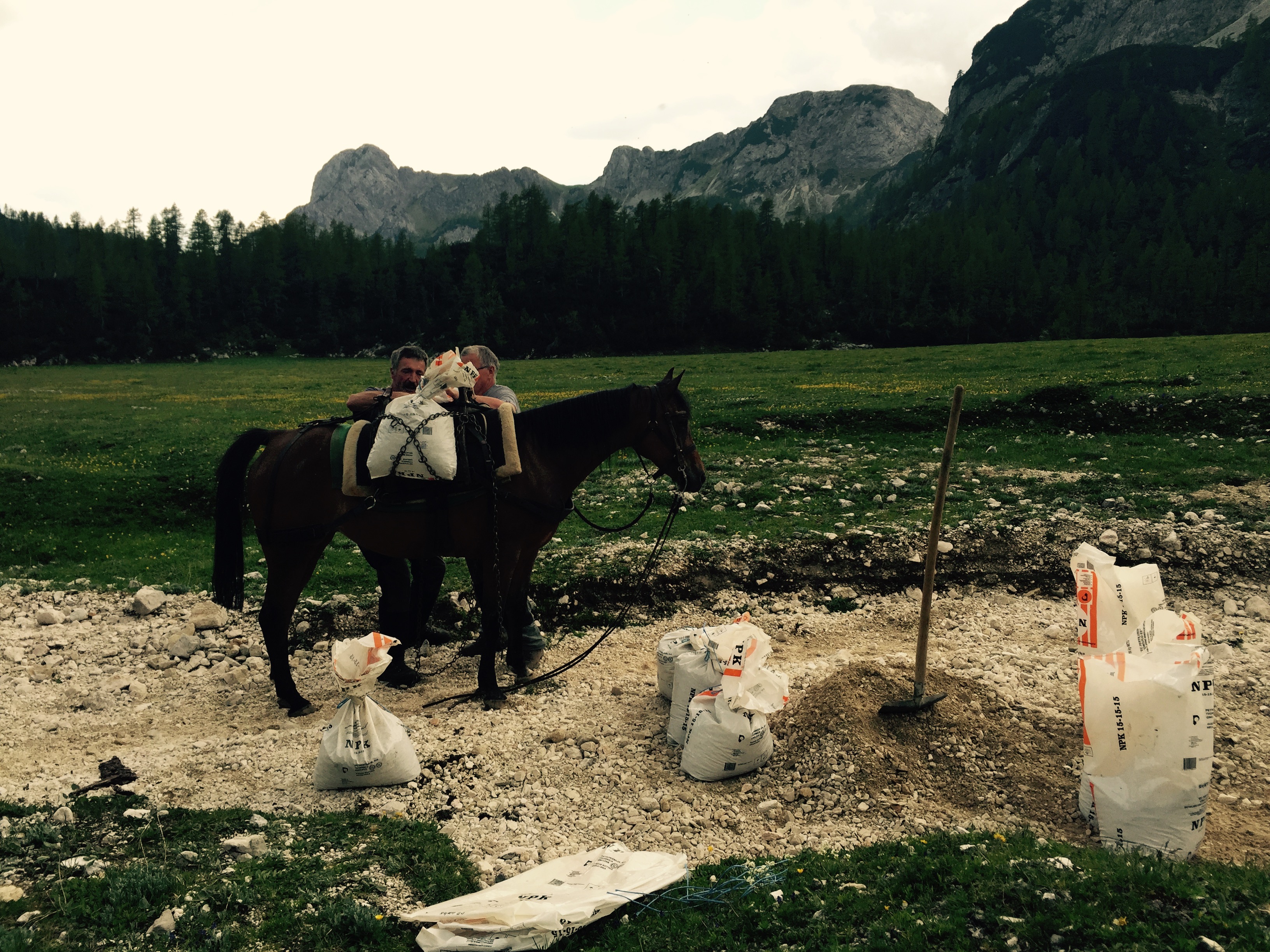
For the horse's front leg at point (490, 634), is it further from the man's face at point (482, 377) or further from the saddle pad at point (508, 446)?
the man's face at point (482, 377)

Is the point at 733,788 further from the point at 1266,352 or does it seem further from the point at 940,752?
the point at 1266,352

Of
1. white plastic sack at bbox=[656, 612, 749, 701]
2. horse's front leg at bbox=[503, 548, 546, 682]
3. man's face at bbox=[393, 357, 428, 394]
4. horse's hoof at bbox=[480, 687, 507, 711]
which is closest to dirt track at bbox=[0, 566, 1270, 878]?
horse's hoof at bbox=[480, 687, 507, 711]

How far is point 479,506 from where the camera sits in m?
7.05

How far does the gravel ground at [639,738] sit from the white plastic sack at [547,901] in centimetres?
53

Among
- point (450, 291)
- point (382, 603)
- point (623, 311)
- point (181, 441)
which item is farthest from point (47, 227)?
point (382, 603)

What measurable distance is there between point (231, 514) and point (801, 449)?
518 inches

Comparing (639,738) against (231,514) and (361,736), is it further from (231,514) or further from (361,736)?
(231,514)

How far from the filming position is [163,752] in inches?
247

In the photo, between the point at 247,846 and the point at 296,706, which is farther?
the point at 296,706

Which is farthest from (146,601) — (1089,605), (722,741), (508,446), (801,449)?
(801,449)

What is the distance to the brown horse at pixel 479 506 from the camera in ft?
23.2

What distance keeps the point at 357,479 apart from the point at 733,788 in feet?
14.3

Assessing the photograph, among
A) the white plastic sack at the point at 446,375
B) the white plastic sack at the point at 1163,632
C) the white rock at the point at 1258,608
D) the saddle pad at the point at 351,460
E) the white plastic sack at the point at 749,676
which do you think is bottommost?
the white rock at the point at 1258,608

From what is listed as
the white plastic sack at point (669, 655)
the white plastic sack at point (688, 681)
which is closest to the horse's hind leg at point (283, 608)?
the white plastic sack at point (669, 655)
